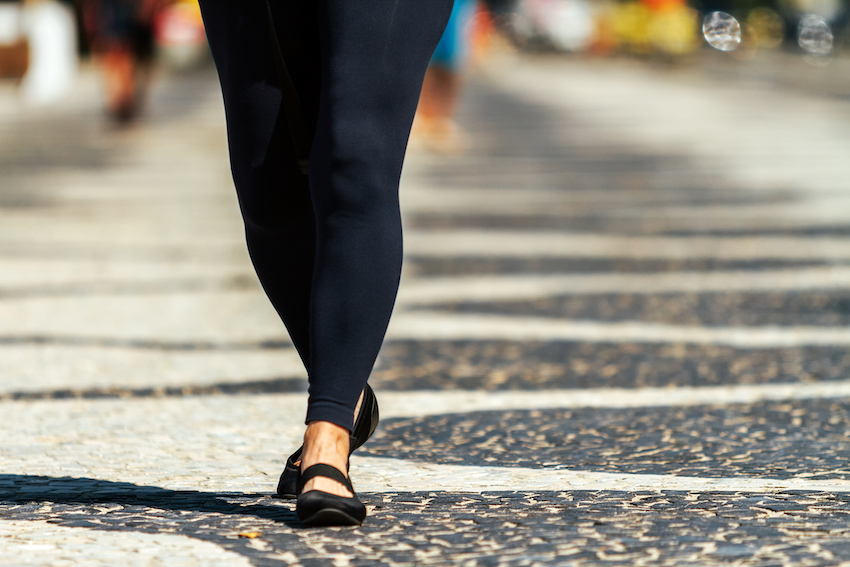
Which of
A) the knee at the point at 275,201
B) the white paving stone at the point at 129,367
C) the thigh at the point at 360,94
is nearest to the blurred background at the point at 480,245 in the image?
the white paving stone at the point at 129,367

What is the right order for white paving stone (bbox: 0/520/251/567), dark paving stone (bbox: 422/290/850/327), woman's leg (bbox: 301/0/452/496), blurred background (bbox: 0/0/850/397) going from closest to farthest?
1. white paving stone (bbox: 0/520/251/567)
2. woman's leg (bbox: 301/0/452/496)
3. blurred background (bbox: 0/0/850/397)
4. dark paving stone (bbox: 422/290/850/327)

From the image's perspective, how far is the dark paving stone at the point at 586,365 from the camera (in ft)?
→ 12.2

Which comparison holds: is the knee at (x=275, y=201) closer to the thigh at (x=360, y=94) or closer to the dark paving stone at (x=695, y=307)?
the thigh at (x=360, y=94)

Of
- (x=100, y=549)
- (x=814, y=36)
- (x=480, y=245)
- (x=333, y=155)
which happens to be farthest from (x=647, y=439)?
(x=814, y=36)

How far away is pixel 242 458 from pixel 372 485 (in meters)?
0.37

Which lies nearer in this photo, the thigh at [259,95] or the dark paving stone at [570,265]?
the thigh at [259,95]

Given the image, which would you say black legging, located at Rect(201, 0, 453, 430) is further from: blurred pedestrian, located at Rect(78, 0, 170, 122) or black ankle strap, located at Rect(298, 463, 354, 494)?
blurred pedestrian, located at Rect(78, 0, 170, 122)

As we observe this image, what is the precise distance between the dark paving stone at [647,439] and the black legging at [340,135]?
0.56m

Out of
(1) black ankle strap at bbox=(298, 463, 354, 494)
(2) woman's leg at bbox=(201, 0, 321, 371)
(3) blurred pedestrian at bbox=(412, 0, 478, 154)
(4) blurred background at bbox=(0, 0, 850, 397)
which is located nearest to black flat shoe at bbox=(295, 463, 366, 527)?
(1) black ankle strap at bbox=(298, 463, 354, 494)

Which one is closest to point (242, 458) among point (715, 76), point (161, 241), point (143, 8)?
point (161, 241)

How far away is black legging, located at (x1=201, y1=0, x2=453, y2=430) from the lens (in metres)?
2.35

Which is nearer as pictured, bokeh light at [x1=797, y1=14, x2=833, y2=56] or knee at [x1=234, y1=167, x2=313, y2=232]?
knee at [x1=234, y1=167, x2=313, y2=232]

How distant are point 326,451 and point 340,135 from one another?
51 cm

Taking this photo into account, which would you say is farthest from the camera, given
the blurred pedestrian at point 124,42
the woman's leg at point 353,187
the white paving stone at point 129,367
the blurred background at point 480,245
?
the blurred pedestrian at point 124,42
